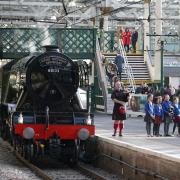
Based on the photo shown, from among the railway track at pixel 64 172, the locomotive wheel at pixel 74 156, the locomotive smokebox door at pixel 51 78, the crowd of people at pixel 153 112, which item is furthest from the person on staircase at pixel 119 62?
the locomotive wheel at pixel 74 156

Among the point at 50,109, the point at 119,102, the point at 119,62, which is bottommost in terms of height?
the point at 50,109

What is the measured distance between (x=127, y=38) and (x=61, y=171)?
2219cm

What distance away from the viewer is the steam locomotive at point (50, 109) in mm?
18297

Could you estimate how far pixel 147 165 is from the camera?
47.6 feet

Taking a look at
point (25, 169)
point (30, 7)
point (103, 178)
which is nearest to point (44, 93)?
point (25, 169)

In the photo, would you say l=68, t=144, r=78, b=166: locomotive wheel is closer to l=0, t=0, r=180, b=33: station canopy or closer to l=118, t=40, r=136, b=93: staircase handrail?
l=118, t=40, r=136, b=93: staircase handrail

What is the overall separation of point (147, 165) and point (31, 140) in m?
4.73

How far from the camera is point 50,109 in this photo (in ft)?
63.2

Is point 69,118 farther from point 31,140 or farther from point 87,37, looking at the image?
point 87,37

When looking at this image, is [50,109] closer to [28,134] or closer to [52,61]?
[52,61]

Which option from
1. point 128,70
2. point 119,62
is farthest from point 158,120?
point 128,70

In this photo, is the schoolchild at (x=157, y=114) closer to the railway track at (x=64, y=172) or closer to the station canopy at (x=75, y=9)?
the railway track at (x=64, y=172)

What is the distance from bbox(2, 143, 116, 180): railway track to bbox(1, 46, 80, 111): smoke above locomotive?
5.49ft

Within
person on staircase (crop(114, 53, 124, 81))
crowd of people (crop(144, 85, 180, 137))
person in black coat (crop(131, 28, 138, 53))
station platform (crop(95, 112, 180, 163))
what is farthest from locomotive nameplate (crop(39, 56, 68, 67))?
person in black coat (crop(131, 28, 138, 53))
